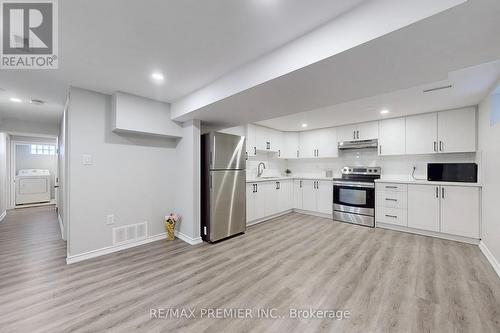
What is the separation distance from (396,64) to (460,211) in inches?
127

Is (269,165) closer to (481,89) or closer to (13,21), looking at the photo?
(481,89)

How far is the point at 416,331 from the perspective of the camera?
1.50 m

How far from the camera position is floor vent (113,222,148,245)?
302 cm

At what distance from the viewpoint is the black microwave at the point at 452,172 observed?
129 inches

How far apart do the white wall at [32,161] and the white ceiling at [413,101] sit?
28.3 ft

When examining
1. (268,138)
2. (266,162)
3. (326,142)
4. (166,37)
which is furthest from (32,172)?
(326,142)

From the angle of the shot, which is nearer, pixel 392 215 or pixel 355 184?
pixel 392 215

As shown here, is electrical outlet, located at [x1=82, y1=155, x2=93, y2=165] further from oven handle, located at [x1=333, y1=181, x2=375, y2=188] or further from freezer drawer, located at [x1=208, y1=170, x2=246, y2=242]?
oven handle, located at [x1=333, y1=181, x2=375, y2=188]

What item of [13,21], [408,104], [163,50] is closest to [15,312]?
[13,21]

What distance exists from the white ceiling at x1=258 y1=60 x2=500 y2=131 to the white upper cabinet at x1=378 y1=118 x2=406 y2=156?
19 centimetres

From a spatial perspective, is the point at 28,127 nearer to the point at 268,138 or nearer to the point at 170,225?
the point at 170,225

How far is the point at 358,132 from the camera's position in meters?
4.63

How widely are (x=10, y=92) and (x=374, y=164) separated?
6.70 metres

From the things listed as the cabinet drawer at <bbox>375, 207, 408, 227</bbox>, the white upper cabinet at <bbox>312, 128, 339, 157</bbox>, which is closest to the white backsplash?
the white upper cabinet at <bbox>312, 128, 339, 157</bbox>
